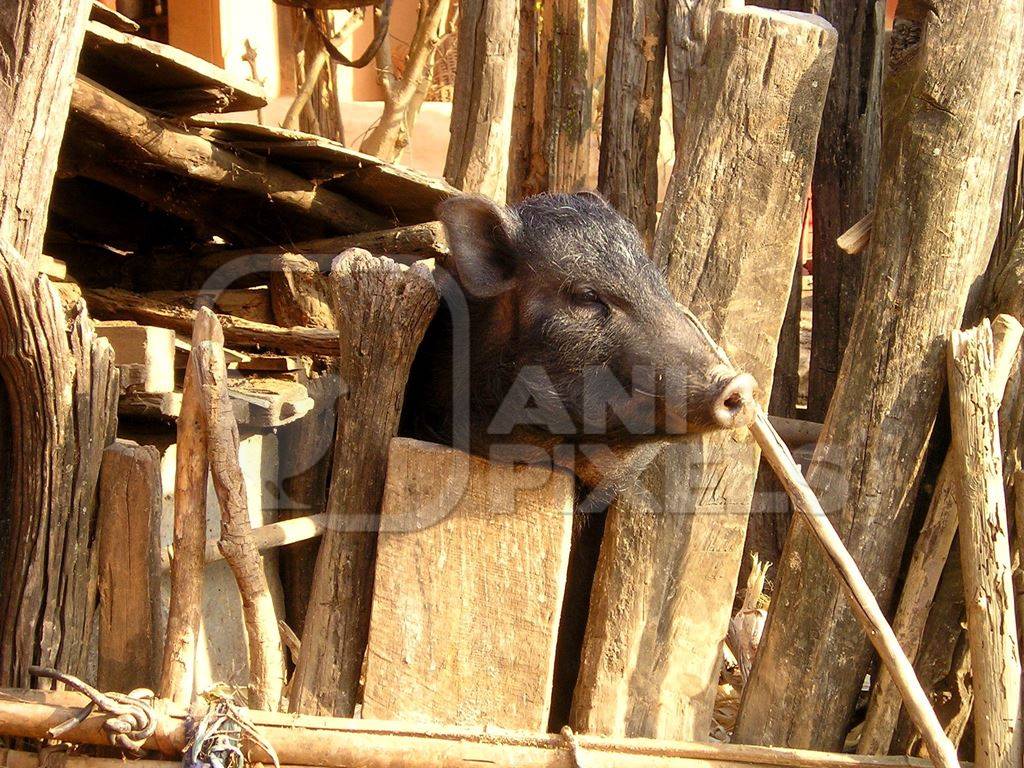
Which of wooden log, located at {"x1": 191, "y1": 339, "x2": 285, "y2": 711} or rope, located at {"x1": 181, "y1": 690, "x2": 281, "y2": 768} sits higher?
wooden log, located at {"x1": 191, "y1": 339, "x2": 285, "y2": 711}

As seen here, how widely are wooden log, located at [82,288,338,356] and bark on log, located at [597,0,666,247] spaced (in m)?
2.04

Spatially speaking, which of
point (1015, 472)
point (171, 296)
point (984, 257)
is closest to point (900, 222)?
point (984, 257)

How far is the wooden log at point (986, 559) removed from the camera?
3.02 meters

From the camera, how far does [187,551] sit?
8.93 ft

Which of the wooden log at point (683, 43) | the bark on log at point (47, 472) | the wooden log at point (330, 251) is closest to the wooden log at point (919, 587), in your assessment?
the bark on log at point (47, 472)

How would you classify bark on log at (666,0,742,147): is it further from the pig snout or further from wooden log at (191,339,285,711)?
wooden log at (191,339,285,711)

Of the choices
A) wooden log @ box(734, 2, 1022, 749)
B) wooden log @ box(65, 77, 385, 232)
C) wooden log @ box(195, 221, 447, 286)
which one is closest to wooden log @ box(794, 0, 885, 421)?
wooden log @ box(195, 221, 447, 286)

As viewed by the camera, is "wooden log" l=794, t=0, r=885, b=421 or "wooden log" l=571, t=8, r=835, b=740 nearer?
"wooden log" l=571, t=8, r=835, b=740

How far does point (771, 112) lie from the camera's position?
3141mm

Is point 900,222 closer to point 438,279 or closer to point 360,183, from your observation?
point 438,279

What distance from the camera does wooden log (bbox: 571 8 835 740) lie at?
10.3 feet

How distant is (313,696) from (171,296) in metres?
2.60

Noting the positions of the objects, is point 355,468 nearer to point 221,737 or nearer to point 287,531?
point 287,531

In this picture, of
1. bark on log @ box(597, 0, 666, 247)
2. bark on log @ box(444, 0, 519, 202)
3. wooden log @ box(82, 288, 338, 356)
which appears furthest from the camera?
bark on log @ box(597, 0, 666, 247)
